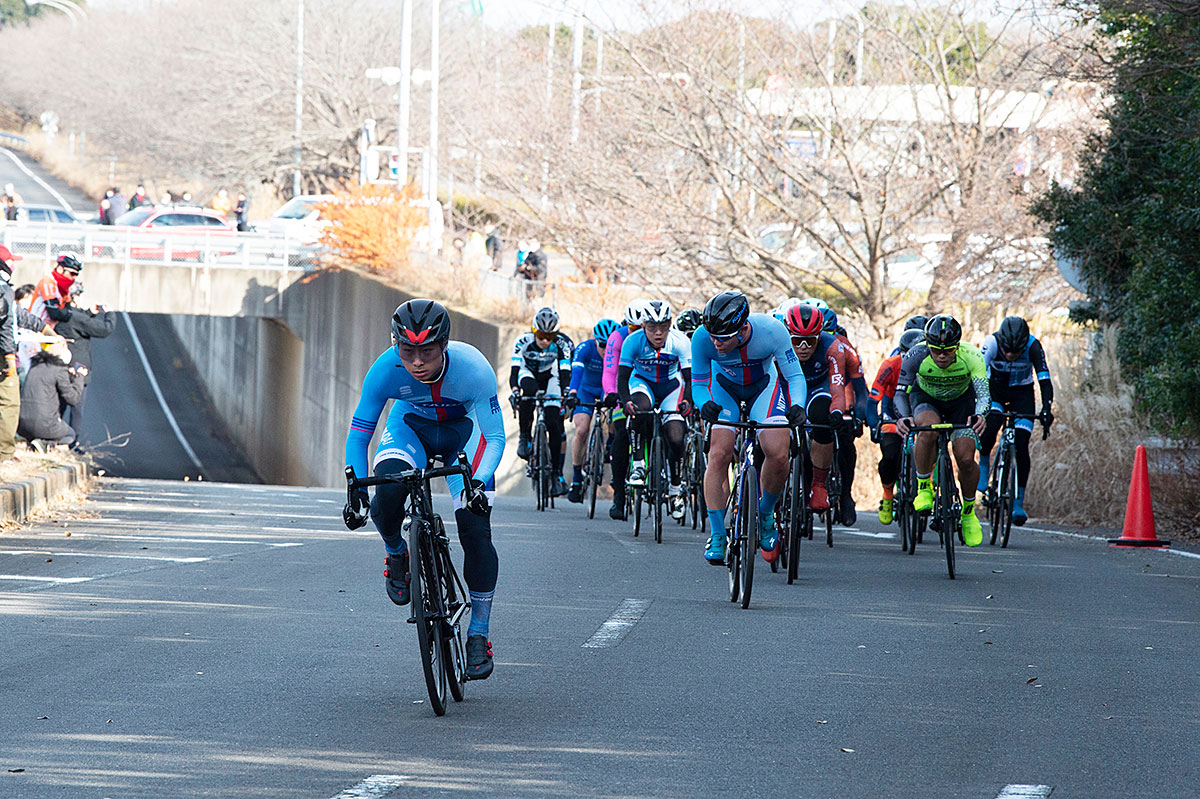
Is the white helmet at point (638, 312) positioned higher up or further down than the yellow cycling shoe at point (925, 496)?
higher up

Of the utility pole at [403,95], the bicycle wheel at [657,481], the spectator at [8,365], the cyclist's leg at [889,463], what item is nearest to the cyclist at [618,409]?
the bicycle wheel at [657,481]

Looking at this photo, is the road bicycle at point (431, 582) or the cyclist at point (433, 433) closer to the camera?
the road bicycle at point (431, 582)

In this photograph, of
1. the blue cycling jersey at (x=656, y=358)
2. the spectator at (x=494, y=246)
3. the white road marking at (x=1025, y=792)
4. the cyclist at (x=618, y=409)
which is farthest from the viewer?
the spectator at (x=494, y=246)

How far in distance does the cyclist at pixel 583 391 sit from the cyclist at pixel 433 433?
29.0 feet

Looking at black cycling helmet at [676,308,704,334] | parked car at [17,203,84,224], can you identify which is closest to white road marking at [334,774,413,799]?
black cycling helmet at [676,308,704,334]

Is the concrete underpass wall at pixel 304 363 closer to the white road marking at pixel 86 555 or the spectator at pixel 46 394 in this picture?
the spectator at pixel 46 394

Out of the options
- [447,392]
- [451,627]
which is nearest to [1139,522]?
[447,392]

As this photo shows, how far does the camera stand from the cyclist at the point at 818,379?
1172 centimetres

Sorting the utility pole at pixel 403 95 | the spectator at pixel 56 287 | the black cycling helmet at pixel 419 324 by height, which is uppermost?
the utility pole at pixel 403 95

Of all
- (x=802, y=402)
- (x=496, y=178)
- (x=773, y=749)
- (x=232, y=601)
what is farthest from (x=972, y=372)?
(x=496, y=178)

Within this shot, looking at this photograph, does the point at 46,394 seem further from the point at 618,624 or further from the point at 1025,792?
the point at 1025,792

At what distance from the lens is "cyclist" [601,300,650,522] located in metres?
14.1

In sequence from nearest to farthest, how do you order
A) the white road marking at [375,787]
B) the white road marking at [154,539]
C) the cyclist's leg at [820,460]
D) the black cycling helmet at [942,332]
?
the white road marking at [375,787]
the black cycling helmet at [942,332]
the cyclist's leg at [820,460]
the white road marking at [154,539]

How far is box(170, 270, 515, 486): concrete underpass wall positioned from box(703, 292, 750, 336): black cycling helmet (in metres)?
18.9
